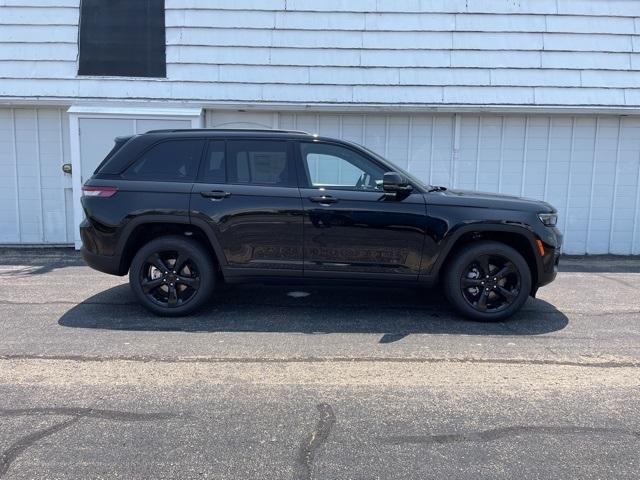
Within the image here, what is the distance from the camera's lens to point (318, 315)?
223 inches

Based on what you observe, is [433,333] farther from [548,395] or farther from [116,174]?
[116,174]

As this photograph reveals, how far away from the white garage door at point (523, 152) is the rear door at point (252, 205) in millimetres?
3746

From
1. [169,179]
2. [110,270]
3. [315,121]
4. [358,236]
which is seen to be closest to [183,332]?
[110,270]

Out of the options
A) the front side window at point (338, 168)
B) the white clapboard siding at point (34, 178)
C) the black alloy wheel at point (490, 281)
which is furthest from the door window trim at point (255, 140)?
the white clapboard siding at point (34, 178)

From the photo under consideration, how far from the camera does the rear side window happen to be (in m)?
5.42

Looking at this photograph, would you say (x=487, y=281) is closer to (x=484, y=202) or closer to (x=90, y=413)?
(x=484, y=202)

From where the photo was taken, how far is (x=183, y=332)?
5090 millimetres

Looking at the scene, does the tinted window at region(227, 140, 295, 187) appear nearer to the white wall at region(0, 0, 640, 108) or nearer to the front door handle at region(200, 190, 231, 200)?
the front door handle at region(200, 190, 231, 200)

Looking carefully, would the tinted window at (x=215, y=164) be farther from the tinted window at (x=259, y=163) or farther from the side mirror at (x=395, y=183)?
the side mirror at (x=395, y=183)

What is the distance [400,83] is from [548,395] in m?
6.17

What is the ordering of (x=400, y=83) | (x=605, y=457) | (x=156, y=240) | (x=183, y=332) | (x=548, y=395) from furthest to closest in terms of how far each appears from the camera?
(x=400, y=83) → (x=156, y=240) → (x=183, y=332) → (x=548, y=395) → (x=605, y=457)

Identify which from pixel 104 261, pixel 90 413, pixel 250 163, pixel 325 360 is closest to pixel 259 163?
pixel 250 163

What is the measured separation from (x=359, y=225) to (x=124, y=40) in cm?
609

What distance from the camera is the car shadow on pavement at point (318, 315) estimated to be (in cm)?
523
